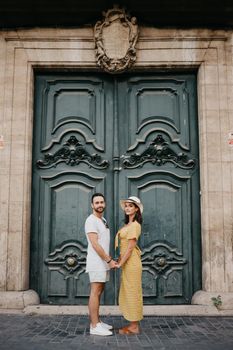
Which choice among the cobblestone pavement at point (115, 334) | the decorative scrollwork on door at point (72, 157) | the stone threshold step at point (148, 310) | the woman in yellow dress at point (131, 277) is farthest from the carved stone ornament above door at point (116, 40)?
the cobblestone pavement at point (115, 334)

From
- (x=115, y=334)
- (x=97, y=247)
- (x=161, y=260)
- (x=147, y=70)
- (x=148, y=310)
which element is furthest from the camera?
(x=147, y=70)

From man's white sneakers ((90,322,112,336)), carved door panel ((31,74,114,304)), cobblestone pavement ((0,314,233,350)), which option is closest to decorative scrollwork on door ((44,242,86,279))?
carved door panel ((31,74,114,304))

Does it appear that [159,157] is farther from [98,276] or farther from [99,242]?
[98,276]

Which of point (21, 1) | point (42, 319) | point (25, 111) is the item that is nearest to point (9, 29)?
point (21, 1)

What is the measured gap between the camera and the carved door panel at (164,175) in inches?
237

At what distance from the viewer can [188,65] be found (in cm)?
628

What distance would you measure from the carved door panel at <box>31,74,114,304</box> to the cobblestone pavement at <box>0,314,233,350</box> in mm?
776

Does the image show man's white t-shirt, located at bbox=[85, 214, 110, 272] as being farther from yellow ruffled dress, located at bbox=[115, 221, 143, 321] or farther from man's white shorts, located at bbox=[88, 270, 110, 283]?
yellow ruffled dress, located at bbox=[115, 221, 143, 321]

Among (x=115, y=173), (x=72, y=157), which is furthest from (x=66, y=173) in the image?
(x=115, y=173)

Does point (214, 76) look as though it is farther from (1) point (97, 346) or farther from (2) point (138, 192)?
(1) point (97, 346)

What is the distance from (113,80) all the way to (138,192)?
5.79ft

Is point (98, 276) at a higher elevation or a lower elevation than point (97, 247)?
lower

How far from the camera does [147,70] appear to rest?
6.36 meters

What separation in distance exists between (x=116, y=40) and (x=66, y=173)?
2.09 m
